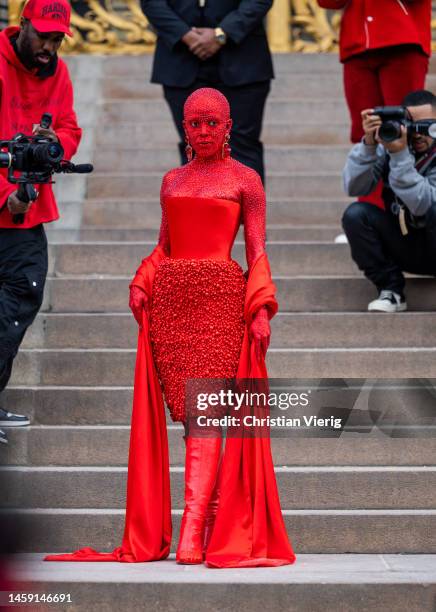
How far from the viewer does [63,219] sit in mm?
8641

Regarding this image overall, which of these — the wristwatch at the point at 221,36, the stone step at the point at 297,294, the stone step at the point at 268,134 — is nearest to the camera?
the stone step at the point at 297,294

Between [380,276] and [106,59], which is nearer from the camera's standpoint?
[380,276]

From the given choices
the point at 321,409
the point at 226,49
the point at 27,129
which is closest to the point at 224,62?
the point at 226,49

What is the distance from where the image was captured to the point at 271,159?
31.0 feet

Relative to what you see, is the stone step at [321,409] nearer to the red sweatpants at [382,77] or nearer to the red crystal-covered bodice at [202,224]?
the red crystal-covered bodice at [202,224]

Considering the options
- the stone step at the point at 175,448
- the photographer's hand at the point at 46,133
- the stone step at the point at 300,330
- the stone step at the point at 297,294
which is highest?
the photographer's hand at the point at 46,133

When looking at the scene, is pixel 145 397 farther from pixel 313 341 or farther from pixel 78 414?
pixel 313 341

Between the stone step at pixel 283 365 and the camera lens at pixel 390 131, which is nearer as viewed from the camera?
the stone step at pixel 283 365

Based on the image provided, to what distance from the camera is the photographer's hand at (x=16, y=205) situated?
18.2 ft

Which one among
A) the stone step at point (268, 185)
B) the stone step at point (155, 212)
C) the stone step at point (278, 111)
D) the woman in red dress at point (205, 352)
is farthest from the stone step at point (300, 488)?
the stone step at point (278, 111)

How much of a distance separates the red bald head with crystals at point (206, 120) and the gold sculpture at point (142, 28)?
6.44 meters

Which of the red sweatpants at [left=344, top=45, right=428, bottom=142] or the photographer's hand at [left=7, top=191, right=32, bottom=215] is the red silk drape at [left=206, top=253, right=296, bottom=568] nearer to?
the photographer's hand at [left=7, top=191, right=32, bottom=215]

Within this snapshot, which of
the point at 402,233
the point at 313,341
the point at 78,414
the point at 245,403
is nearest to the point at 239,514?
the point at 245,403

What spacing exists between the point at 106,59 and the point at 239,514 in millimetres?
6801
